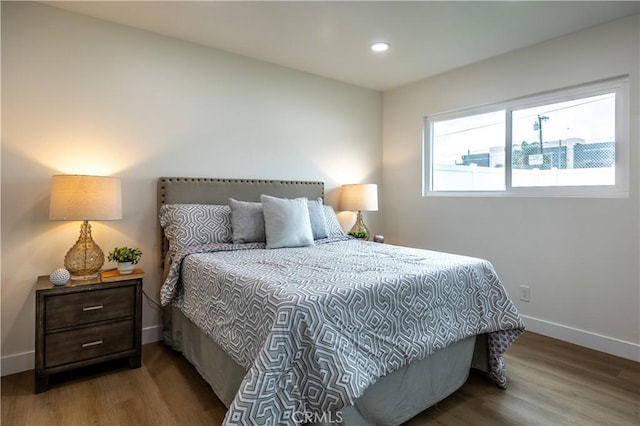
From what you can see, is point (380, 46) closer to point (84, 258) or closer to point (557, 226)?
point (557, 226)

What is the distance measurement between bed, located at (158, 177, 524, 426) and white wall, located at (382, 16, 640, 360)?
1143 millimetres

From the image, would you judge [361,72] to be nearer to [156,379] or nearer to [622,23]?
[622,23]

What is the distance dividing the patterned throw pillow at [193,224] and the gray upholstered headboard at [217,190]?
12cm

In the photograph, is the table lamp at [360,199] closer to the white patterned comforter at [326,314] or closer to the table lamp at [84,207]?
the white patterned comforter at [326,314]

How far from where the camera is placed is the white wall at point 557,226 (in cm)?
258

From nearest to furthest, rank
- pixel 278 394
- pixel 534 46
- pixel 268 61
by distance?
pixel 278 394 → pixel 534 46 → pixel 268 61

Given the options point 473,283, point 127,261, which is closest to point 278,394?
point 473,283

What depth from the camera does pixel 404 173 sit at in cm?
420

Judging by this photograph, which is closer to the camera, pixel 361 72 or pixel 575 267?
pixel 575 267

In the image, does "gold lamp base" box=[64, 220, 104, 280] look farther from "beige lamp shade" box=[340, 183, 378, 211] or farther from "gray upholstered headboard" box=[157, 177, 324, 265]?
"beige lamp shade" box=[340, 183, 378, 211]

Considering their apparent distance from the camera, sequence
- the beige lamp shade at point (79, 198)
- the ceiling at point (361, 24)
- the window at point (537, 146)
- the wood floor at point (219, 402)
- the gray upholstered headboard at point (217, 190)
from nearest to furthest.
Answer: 1. the wood floor at point (219, 402)
2. the beige lamp shade at point (79, 198)
3. the ceiling at point (361, 24)
4. the window at point (537, 146)
5. the gray upholstered headboard at point (217, 190)

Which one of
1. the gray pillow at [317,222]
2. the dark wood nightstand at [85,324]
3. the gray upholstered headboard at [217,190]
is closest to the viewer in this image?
the dark wood nightstand at [85,324]

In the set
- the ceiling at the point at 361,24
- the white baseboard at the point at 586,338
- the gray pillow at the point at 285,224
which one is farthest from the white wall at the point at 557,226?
the gray pillow at the point at 285,224

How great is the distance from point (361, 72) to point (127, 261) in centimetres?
286
